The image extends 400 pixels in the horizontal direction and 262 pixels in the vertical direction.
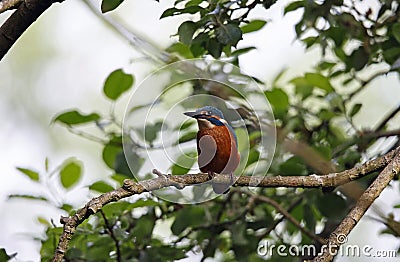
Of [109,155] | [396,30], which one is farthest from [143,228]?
[396,30]

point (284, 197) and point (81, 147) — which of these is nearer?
point (284, 197)

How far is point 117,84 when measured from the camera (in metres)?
1.40

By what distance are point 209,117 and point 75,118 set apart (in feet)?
1.81

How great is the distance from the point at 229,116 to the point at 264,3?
239 mm

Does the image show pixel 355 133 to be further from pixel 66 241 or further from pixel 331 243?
pixel 66 241

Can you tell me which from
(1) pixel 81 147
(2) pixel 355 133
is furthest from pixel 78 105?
(2) pixel 355 133

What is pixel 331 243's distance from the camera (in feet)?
2.56

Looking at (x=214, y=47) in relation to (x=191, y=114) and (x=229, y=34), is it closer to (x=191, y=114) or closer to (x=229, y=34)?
(x=229, y=34)

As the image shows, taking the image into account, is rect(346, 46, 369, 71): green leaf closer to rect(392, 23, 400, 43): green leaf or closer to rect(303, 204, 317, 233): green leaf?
rect(392, 23, 400, 43): green leaf

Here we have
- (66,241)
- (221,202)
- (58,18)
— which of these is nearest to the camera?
(66,241)

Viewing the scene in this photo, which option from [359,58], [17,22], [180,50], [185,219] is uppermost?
[17,22]

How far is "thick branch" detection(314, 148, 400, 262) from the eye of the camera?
2.55ft

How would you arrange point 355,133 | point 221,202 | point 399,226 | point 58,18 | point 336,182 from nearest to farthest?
point 336,182 < point 399,226 < point 221,202 < point 355,133 < point 58,18

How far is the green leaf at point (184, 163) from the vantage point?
922 millimetres
